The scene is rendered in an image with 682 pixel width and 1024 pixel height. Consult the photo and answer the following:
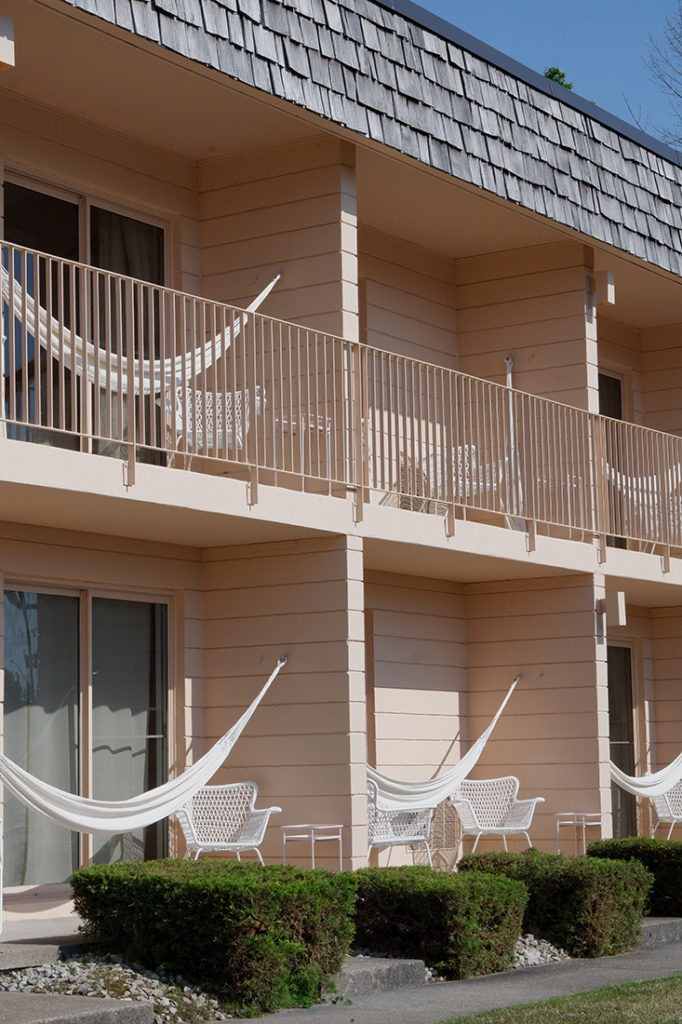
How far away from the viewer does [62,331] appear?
8867mm

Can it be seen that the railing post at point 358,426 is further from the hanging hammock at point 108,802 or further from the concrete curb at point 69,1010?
the concrete curb at point 69,1010

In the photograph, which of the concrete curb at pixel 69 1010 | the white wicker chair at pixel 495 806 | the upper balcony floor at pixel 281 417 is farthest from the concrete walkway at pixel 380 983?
the upper balcony floor at pixel 281 417

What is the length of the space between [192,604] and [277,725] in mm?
1125

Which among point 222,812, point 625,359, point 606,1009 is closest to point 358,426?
point 222,812

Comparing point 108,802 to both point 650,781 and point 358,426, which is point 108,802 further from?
point 650,781

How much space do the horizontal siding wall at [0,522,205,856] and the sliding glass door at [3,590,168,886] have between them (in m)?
0.09

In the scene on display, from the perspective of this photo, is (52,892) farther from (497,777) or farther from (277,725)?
(497,777)

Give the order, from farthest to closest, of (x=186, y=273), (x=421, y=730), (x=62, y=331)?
(x=421, y=730) → (x=186, y=273) → (x=62, y=331)

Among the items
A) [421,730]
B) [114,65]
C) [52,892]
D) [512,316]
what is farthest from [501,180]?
[52,892]

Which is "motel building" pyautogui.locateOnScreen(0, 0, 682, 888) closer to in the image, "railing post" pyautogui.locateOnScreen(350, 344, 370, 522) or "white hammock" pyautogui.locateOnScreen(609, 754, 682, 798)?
"railing post" pyautogui.locateOnScreen(350, 344, 370, 522)

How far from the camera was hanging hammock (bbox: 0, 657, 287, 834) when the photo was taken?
853 centimetres

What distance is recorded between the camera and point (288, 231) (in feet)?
38.3

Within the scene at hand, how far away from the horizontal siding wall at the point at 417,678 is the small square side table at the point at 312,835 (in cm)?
219

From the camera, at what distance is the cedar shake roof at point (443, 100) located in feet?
33.2
